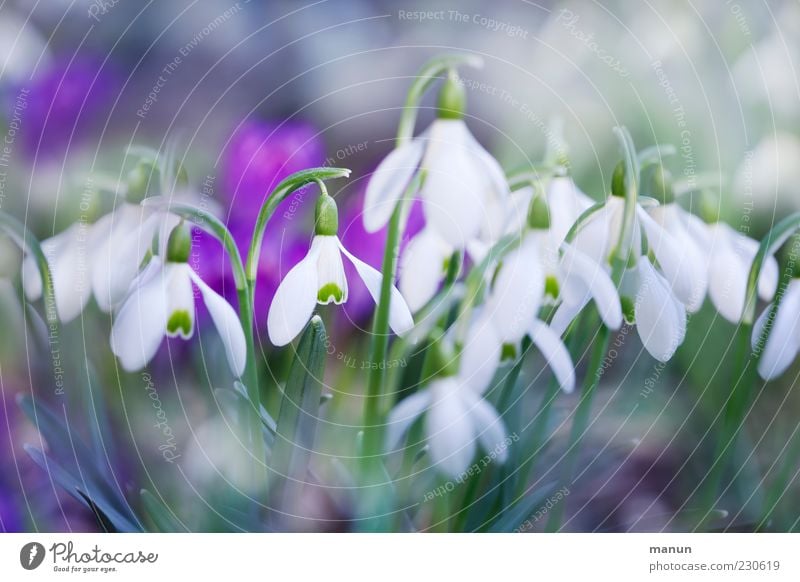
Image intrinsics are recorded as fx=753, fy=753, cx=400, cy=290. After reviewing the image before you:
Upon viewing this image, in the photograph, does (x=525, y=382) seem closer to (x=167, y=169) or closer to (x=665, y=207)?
(x=665, y=207)

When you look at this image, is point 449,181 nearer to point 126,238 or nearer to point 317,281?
point 317,281

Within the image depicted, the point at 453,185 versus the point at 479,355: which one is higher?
the point at 453,185
